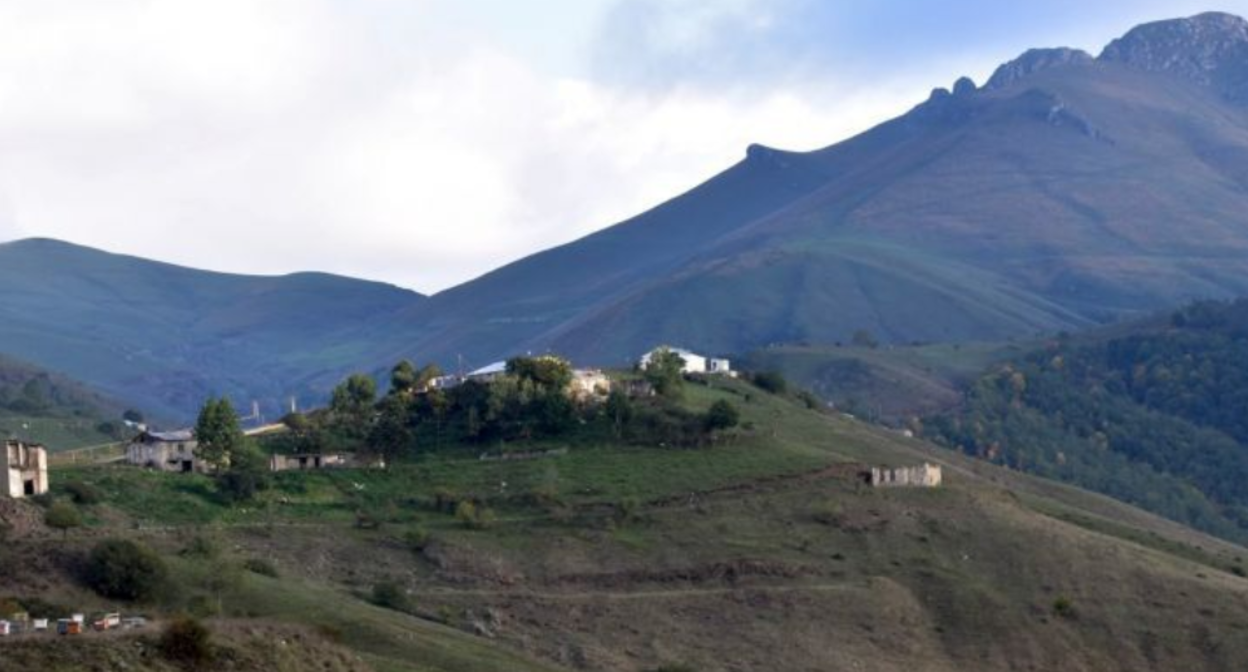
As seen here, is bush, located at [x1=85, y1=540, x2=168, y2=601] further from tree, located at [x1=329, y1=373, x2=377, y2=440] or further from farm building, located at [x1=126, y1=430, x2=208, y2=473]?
tree, located at [x1=329, y1=373, x2=377, y2=440]

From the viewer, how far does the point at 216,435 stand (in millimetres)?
107000

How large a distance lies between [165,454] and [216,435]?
602 centimetres

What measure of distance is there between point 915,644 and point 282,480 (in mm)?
33732

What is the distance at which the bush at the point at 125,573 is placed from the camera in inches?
2926

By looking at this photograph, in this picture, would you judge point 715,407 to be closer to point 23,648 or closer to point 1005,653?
point 1005,653

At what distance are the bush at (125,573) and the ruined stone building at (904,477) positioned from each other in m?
46.6

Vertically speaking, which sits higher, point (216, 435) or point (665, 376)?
point (665, 376)

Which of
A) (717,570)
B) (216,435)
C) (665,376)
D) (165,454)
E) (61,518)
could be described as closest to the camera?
(61,518)

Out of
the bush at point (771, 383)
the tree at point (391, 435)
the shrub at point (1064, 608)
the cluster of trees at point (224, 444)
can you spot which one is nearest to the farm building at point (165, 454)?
the cluster of trees at point (224, 444)

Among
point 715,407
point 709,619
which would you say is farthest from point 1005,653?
point 715,407

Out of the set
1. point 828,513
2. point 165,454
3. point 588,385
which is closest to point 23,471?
point 165,454

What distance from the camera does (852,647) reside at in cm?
8894

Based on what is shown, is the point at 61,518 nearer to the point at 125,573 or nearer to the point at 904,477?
the point at 125,573

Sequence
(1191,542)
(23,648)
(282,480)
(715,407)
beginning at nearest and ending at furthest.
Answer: (23,648)
(282,480)
(715,407)
(1191,542)
